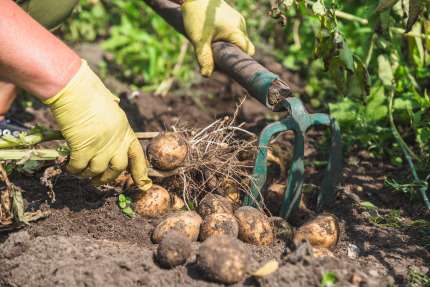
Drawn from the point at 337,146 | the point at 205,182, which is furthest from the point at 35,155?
the point at 337,146

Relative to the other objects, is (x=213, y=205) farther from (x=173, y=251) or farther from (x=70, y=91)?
(x=70, y=91)

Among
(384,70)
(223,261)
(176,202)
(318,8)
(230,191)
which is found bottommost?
(176,202)

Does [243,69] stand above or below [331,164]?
above

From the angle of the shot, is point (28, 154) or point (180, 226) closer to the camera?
point (180, 226)

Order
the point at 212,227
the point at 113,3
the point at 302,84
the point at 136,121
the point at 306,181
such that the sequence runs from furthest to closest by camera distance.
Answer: the point at 113,3, the point at 302,84, the point at 136,121, the point at 306,181, the point at 212,227

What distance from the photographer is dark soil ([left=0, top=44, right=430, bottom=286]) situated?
6.25 ft

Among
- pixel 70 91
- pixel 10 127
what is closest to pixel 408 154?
pixel 70 91

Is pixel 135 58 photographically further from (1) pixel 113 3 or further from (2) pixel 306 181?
(2) pixel 306 181

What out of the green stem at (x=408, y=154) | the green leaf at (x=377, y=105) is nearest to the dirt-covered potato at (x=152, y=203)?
the green stem at (x=408, y=154)

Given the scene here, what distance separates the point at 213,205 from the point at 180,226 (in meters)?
0.21

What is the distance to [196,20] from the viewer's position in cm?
266

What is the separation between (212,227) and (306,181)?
32.3 inches

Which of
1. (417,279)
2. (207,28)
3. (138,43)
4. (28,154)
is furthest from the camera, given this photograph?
(138,43)

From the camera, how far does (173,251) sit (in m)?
1.96
